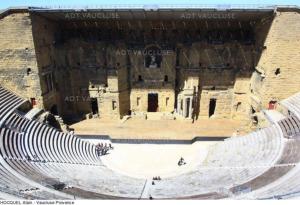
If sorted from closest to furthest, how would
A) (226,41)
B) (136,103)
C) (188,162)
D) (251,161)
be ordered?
1. (251,161)
2. (188,162)
3. (226,41)
4. (136,103)

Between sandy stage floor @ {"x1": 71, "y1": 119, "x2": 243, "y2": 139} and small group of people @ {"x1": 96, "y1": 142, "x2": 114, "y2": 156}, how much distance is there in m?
1.27

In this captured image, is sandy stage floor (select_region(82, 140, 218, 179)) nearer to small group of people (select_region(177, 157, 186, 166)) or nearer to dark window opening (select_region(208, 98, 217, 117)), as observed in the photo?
small group of people (select_region(177, 157, 186, 166))

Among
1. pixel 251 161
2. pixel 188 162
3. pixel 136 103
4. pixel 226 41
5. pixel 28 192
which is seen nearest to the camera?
pixel 28 192

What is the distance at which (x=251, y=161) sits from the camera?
17.5 meters

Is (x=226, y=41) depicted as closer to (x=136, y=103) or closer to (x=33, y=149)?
(x=136, y=103)

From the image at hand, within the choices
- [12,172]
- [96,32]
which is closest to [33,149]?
[12,172]

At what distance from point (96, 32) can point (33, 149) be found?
1304cm

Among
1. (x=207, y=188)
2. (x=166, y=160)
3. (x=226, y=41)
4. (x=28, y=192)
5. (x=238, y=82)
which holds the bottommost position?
(x=166, y=160)

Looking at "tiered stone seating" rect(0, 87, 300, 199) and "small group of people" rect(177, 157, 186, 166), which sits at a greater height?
"tiered stone seating" rect(0, 87, 300, 199)

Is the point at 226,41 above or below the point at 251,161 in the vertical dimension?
above

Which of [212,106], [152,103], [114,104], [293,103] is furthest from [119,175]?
[293,103]

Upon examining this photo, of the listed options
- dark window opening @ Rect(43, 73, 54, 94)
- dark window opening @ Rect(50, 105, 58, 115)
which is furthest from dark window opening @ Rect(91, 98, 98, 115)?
dark window opening @ Rect(43, 73, 54, 94)

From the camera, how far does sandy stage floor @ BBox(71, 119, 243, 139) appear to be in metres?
24.1

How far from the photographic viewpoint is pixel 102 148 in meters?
22.1
